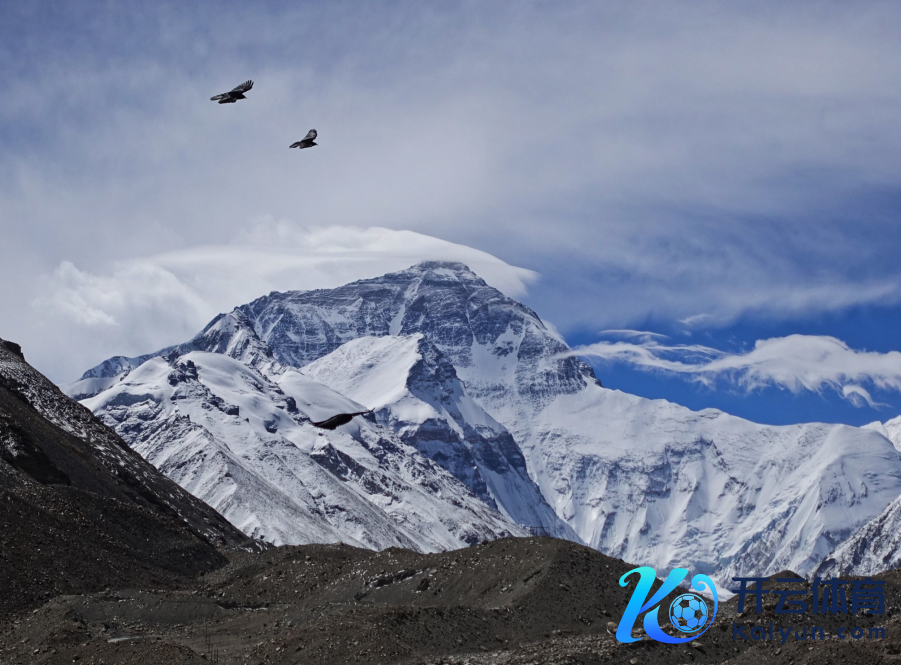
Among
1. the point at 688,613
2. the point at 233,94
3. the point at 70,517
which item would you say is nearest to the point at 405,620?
the point at 688,613

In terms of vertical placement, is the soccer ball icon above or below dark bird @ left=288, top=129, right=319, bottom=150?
below

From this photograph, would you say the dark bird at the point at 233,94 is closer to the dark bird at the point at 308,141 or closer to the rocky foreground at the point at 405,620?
the dark bird at the point at 308,141

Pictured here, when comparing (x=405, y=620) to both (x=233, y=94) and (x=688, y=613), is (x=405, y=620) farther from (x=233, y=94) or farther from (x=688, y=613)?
(x=233, y=94)

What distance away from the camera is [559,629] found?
44.4 m

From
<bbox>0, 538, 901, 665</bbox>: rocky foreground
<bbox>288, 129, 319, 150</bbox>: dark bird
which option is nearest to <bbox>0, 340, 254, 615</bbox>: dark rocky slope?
<bbox>0, 538, 901, 665</bbox>: rocky foreground

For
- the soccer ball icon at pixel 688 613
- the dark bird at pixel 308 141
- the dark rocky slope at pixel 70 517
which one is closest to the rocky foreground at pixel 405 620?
the soccer ball icon at pixel 688 613

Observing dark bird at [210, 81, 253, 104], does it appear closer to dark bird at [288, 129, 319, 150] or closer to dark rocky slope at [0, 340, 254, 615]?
dark bird at [288, 129, 319, 150]

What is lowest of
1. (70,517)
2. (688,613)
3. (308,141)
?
(688,613)

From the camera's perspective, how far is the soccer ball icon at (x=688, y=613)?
42469 mm

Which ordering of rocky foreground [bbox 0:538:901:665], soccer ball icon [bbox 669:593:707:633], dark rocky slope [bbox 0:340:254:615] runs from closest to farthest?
1. rocky foreground [bbox 0:538:901:665]
2. soccer ball icon [bbox 669:593:707:633]
3. dark rocky slope [bbox 0:340:254:615]

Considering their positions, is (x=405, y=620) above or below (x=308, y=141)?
below

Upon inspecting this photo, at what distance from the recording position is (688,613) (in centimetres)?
4409

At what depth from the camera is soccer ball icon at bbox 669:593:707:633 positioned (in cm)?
4247

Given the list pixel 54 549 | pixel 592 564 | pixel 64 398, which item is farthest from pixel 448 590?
pixel 64 398
